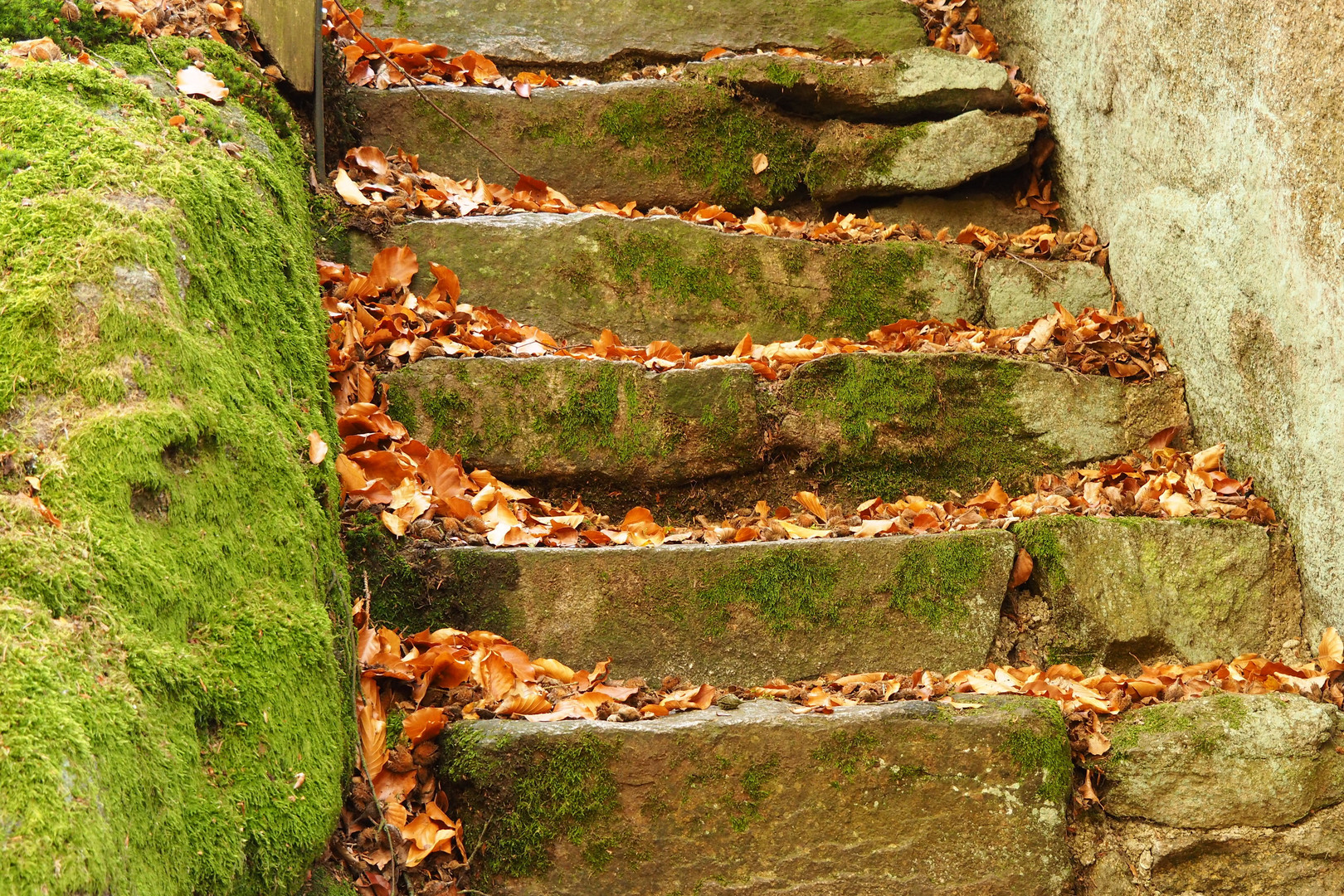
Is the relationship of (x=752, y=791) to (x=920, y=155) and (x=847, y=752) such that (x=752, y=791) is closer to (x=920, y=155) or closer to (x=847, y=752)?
(x=847, y=752)

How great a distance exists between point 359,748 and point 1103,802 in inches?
52.1

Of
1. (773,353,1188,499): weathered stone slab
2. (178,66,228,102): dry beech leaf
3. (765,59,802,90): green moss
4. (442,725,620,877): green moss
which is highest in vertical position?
(765,59,802,90): green moss

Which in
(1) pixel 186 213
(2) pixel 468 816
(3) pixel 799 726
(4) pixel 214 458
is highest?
(1) pixel 186 213

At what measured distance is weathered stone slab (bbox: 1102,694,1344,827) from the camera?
2051 millimetres

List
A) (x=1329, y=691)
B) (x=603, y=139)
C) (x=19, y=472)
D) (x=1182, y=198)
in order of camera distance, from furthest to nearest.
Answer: (x=603, y=139), (x=1182, y=198), (x=1329, y=691), (x=19, y=472)

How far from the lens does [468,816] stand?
1929 mm

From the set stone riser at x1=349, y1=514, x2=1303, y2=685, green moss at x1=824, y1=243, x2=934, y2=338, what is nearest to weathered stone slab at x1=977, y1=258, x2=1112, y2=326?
green moss at x1=824, y1=243, x2=934, y2=338

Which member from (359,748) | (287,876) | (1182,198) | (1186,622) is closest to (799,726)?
(359,748)

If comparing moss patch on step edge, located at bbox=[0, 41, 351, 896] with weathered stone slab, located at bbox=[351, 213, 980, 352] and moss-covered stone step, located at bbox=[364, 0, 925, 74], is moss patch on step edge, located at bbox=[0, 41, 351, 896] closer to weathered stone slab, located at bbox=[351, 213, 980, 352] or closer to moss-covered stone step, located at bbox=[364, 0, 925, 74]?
weathered stone slab, located at bbox=[351, 213, 980, 352]

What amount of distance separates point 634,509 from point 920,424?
0.74 metres

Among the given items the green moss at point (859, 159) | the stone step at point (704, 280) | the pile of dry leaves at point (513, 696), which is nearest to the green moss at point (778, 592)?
the pile of dry leaves at point (513, 696)

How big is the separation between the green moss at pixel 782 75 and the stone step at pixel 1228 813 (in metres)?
2.44

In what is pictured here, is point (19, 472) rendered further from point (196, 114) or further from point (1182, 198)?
point (1182, 198)

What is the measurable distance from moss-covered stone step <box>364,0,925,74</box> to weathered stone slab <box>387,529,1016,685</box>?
2340 millimetres
